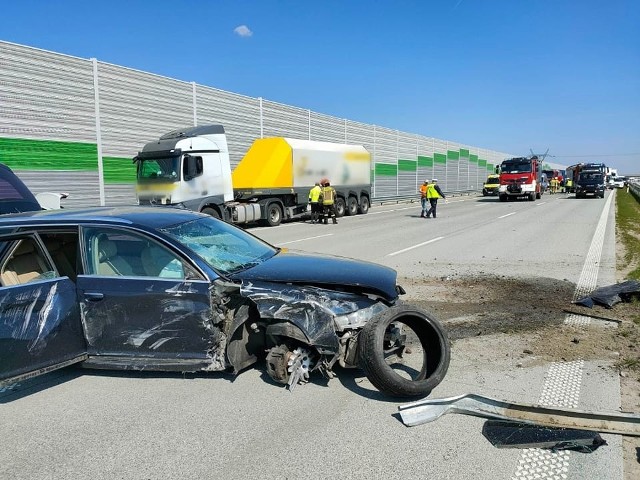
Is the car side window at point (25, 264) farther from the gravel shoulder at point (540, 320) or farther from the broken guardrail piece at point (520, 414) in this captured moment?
the gravel shoulder at point (540, 320)

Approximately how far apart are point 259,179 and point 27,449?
58.2 ft

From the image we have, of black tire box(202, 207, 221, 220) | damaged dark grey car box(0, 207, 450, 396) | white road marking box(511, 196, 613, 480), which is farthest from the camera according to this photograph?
black tire box(202, 207, 221, 220)

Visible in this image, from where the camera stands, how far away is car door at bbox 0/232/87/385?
3.58 metres

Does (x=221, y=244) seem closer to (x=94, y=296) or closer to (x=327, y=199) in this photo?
(x=94, y=296)

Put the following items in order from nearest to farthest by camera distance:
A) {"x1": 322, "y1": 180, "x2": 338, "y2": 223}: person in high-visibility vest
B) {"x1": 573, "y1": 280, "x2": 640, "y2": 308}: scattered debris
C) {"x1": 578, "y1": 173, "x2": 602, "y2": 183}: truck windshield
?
{"x1": 573, "y1": 280, "x2": 640, "y2": 308}: scattered debris → {"x1": 322, "y1": 180, "x2": 338, "y2": 223}: person in high-visibility vest → {"x1": 578, "y1": 173, "x2": 602, "y2": 183}: truck windshield

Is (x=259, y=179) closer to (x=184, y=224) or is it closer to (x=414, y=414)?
(x=184, y=224)

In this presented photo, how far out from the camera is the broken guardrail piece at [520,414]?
320 centimetres

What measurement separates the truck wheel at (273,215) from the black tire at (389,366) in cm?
1656

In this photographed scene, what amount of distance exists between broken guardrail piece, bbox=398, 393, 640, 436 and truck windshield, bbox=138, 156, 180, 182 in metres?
13.7

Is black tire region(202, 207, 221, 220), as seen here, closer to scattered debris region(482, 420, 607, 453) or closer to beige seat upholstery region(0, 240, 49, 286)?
beige seat upholstery region(0, 240, 49, 286)

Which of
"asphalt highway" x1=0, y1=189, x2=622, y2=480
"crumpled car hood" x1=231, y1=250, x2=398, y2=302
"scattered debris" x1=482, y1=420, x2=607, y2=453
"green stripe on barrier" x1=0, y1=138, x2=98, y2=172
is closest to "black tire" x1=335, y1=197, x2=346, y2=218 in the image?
"green stripe on barrier" x1=0, y1=138, x2=98, y2=172

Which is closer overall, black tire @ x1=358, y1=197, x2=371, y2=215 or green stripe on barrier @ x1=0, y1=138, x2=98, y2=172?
green stripe on barrier @ x1=0, y1=138, x2=98, y2=172

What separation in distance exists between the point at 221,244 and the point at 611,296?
17.3 feet

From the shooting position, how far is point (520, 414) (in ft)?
10.9
